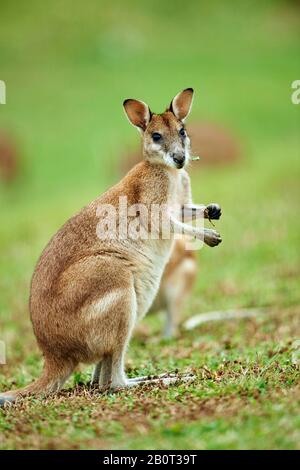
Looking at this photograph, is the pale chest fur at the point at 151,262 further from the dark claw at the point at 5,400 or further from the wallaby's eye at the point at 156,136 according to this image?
the dark claw at the point at 5,400

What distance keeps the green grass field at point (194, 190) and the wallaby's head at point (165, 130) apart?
1725mm

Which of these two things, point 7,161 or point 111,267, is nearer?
point 111,267

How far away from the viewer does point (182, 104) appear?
7.02 meters

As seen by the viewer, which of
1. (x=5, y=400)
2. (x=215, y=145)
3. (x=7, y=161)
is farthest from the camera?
(x=7, y=161)

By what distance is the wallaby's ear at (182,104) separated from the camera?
6965mm

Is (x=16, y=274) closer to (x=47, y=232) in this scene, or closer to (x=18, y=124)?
(x=47, y=232)

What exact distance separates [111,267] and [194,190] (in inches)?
475

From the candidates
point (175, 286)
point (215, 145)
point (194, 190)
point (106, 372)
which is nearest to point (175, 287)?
point (175, 286)

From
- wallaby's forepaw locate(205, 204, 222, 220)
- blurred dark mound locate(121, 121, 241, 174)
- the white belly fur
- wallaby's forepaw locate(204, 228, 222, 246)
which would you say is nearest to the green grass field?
blurred dark mound locate(121, 121, 241, 174)

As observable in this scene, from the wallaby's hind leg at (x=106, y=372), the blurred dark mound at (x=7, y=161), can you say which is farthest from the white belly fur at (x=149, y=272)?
the blurred dark mound at (x=7, y=161)

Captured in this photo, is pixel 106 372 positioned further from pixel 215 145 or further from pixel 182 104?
pixel 215 145

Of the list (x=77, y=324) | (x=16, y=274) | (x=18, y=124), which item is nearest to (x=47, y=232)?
(x=16, y=274)
